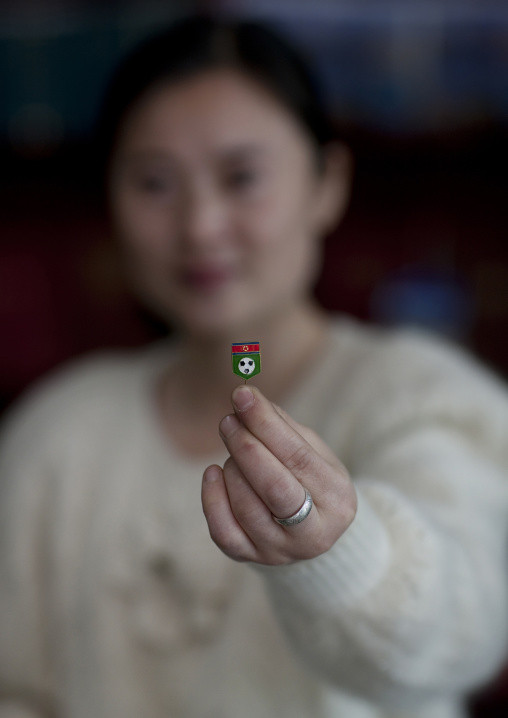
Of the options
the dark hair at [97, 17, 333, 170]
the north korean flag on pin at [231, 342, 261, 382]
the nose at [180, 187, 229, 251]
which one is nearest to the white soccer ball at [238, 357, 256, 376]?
the north korean flag on pin at [231, 342, 261, 382]

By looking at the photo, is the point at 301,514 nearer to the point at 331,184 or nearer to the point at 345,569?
the point at 345,569

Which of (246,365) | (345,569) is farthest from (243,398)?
(345,569)

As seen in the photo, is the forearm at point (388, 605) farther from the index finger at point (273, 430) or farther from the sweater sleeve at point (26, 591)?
the sweater sleeve at point (26, 591)

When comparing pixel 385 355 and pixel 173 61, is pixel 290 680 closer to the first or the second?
pixel 385 355

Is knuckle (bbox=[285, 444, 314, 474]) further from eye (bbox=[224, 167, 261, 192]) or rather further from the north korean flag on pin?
eye (bbox=[224, 167, 261, 192])

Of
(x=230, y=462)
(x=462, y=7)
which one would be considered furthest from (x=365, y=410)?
(x=462, y=7)

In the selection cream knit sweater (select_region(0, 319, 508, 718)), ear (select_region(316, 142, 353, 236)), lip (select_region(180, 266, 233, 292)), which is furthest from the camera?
ear (select_region(316, 142, 353, 236))

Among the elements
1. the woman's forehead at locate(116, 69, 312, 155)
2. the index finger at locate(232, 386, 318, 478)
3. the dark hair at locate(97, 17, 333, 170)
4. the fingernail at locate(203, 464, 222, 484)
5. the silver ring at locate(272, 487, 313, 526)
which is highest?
the dark hair at locate(97, 17, 333, 170)
